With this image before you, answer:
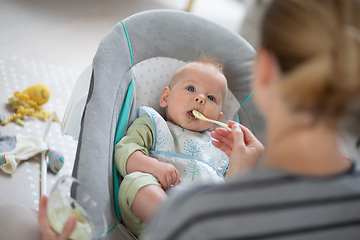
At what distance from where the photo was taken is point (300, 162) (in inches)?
18.8

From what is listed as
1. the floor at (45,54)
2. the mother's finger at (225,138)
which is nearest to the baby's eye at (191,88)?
the mother's finger at (225,138)

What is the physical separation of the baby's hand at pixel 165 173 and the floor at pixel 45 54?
63 cm

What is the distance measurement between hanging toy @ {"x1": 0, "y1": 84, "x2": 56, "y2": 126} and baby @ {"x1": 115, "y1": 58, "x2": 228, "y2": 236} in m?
0.72

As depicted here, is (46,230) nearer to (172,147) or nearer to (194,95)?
(172,147)

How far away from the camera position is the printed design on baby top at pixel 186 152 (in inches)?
45.8

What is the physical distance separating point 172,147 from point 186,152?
2.3 inches

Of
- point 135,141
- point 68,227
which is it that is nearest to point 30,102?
point 135,141

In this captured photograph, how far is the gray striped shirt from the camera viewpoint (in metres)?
0.45

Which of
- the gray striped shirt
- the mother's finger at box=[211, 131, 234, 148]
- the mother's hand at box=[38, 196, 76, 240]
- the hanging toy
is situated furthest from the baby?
the hanging toy

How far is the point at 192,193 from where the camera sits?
1.55 feet

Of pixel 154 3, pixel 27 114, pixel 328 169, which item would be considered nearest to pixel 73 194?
pixel 328 169

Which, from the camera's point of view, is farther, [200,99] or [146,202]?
[200,99]

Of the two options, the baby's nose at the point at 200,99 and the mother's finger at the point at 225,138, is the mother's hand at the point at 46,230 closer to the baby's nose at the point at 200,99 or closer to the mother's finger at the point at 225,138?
the mother's finger at the point at 225,138

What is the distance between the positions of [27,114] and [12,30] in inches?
30.7
